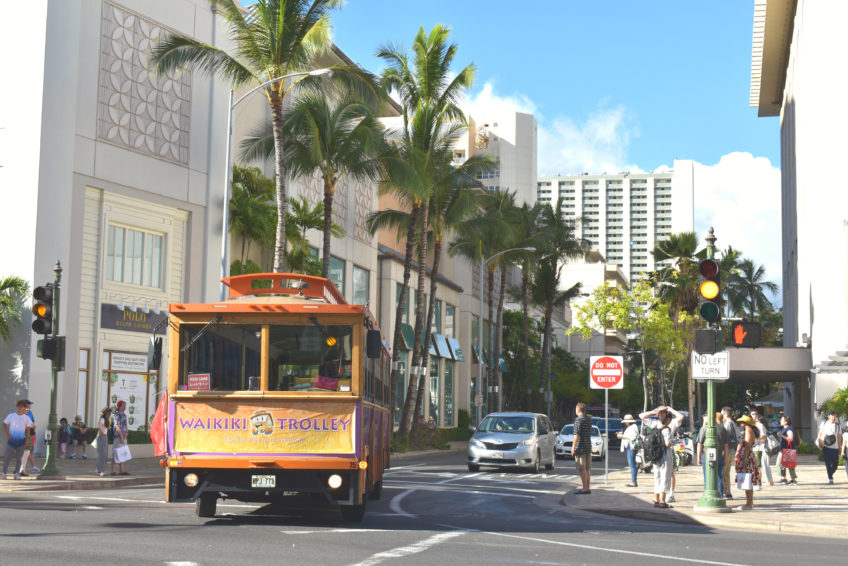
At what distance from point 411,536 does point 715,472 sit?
21.8 feet

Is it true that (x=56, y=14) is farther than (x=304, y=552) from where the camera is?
Yes

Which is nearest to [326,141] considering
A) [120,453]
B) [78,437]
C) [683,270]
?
[78,437]

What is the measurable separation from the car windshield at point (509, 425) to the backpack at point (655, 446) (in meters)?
11.6

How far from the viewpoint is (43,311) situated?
21.7m

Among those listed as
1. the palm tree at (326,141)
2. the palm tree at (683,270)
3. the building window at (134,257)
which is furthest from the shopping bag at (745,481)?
the palm tree at (683,270)

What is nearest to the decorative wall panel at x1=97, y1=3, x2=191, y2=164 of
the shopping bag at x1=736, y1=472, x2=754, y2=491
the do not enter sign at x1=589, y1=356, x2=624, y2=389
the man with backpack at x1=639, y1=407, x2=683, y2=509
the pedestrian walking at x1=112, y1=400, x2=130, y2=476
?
the pedestrian walking at x1=112, y1=400, x2=130, y2=476

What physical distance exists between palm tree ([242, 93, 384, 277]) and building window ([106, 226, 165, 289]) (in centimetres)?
455

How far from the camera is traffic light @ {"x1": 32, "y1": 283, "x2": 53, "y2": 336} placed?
851 inches

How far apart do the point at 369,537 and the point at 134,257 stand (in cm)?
2337

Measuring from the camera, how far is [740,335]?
18.3 m

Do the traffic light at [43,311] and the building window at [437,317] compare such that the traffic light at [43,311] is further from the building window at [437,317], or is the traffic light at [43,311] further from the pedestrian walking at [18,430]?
the building window at [437,317]

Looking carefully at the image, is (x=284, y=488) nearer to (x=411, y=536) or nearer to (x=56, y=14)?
(x=411, y=536)

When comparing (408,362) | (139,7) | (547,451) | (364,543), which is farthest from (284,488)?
(408,362)

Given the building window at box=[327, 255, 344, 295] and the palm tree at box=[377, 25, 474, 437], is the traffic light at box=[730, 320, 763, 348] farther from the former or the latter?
the building window at box=[327, 255, 344, 295]
